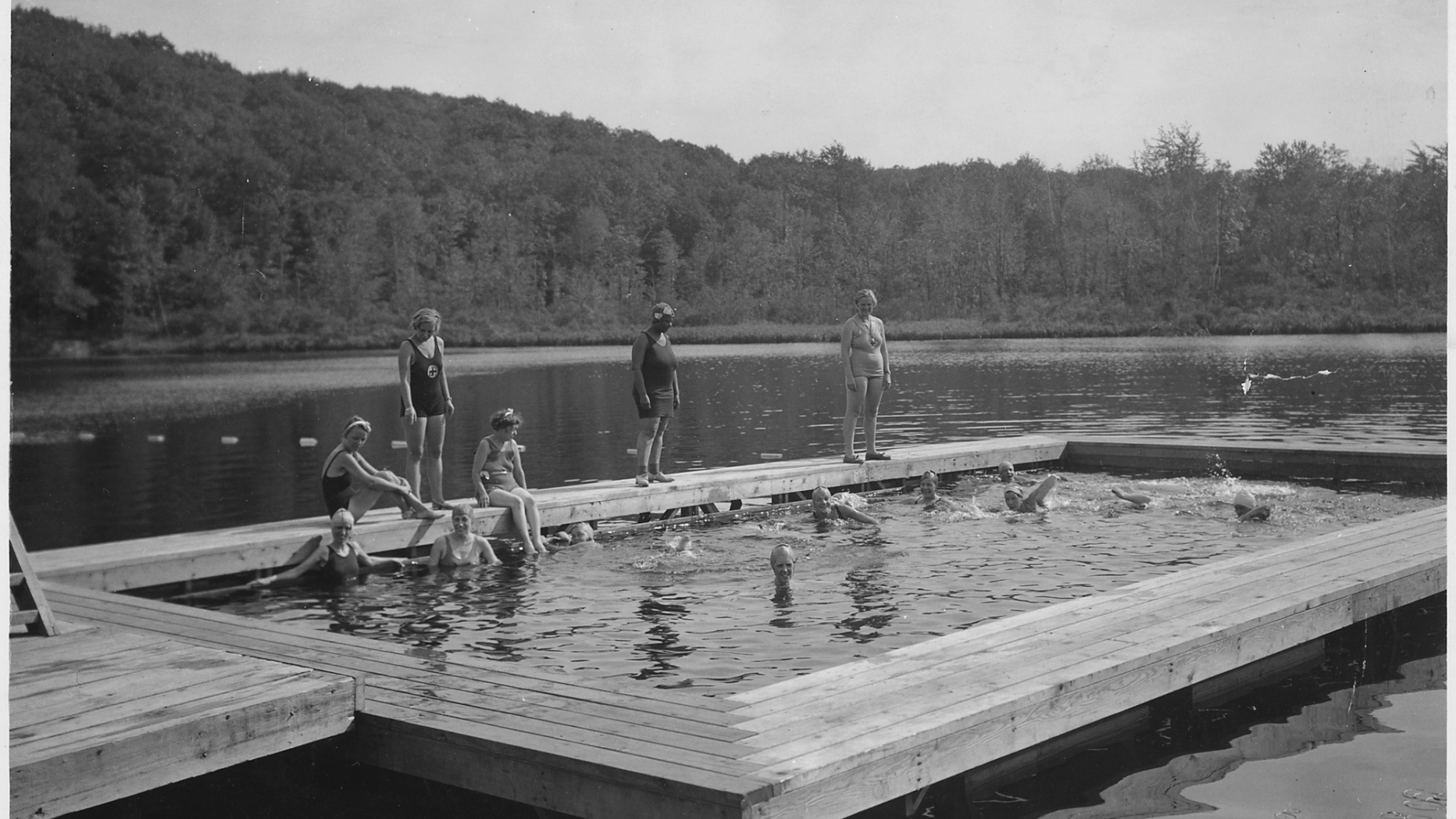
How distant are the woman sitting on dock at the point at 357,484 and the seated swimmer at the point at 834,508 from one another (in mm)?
3010

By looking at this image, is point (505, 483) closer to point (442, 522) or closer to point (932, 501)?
point (442, 522)

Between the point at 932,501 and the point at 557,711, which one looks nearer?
the point at 557,711

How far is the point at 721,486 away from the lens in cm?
1074

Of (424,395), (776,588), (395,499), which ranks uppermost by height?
(424,395)

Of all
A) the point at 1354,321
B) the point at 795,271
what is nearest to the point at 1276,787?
the point at 1354,321

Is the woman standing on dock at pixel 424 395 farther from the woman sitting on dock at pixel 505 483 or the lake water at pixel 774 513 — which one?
the lake water at pixel 774 513

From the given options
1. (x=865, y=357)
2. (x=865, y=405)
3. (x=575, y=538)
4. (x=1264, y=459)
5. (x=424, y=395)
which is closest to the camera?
(x=424, y=395)

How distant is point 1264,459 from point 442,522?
28.3 ft

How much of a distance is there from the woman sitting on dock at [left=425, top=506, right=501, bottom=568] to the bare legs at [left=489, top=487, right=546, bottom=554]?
0.39 metres

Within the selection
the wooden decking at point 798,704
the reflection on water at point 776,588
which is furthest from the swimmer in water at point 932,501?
the wooden decking at point 798,704

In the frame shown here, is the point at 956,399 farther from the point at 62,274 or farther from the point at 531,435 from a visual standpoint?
the point at 62,274

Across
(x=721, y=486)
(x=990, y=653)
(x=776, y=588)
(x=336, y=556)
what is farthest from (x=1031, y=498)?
(x=990, y=653)

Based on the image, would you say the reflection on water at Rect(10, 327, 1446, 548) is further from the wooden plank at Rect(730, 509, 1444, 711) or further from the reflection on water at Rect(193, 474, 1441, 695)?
the wooden plank at Rect(730, 509, 1444, 711)

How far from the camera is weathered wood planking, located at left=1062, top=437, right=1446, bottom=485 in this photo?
39.7 ft
